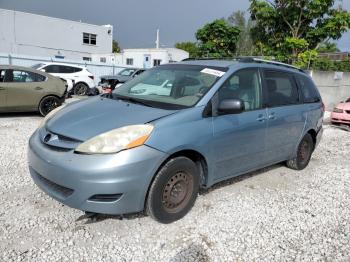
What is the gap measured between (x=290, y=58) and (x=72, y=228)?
14542 mm

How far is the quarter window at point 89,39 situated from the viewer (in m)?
38.1

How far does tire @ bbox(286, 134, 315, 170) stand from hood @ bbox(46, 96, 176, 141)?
299 centimetres

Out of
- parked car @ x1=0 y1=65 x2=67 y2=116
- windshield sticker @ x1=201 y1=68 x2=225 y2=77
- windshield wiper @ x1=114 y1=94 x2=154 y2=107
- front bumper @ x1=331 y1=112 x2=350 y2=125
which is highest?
windshield sticker @ x1=201 y1=68 x2=225 y2=77

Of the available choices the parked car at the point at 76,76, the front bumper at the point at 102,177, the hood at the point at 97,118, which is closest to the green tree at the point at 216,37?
the parked car at the point at 76,76

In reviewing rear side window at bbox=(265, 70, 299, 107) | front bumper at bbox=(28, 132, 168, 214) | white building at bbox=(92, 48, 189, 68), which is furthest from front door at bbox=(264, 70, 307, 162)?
white building at bbox=(92, 48, 189, 68)

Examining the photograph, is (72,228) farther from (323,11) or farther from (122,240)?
(323,11)

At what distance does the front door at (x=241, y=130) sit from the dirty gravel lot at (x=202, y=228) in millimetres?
453

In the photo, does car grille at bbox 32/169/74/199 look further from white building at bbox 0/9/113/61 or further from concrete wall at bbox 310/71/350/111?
white building at bbox 0/9/113/61

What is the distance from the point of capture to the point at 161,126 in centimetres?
334

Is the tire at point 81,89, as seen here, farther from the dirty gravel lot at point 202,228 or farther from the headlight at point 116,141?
the headlight at point 116,141

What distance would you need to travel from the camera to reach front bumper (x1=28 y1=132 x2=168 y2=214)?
3045 mm

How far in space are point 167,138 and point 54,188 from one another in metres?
1.18

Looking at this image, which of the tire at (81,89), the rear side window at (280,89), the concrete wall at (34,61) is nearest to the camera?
the rear side window at (280,89)

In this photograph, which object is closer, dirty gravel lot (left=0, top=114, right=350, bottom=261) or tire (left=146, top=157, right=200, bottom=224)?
dirty gravel lot (left=0, top=114, right=350, bottom=261)
